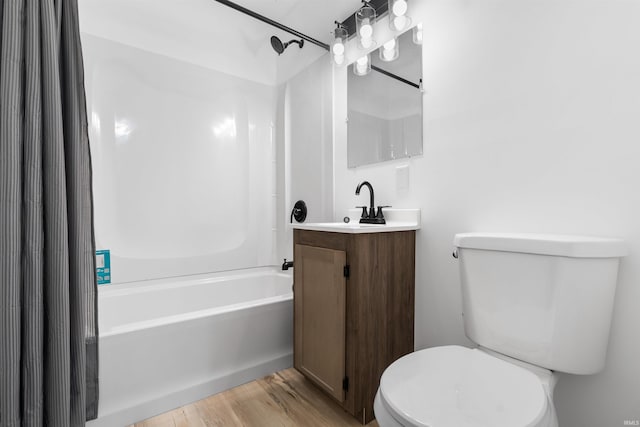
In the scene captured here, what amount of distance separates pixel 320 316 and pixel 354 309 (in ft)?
0.79

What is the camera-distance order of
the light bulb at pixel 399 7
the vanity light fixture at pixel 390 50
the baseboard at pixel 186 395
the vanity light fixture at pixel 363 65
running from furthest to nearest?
1. the vanity light fixture at pixel 363 65
2. the vanity light fixture at pixel 390 50
3. the light bulb at pixel 399 7
4. the baseboard at pixel 186 395

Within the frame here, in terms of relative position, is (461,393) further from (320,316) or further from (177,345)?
(177,345)

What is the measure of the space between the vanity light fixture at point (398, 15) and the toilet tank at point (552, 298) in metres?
1.19

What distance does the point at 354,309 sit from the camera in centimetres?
131

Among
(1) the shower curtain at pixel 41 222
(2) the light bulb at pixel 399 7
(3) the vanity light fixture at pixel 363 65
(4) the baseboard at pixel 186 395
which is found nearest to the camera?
(1) the shower curtain at pixel 41 222

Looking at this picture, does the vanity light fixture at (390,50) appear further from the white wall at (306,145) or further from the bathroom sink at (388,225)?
the bathroom sink at (388,225)

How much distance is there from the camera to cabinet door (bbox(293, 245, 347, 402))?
1.37 metres

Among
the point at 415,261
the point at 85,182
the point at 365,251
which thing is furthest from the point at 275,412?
the point at 85,182

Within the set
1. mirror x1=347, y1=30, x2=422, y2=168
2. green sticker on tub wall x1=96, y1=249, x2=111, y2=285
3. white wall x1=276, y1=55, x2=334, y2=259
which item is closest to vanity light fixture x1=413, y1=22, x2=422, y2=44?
mirror x1=347, y1=30, x2=422, y2=168

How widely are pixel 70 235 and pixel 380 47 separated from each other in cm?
172

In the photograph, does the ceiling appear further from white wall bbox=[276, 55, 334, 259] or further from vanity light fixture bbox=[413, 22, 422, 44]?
vanity light fixture bbox=[413, 22, 422, 44]

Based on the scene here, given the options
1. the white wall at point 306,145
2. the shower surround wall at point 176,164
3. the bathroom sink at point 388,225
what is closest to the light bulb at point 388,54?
the white wall at point 306,145

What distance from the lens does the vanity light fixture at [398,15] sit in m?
1.56

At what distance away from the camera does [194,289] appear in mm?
2131
